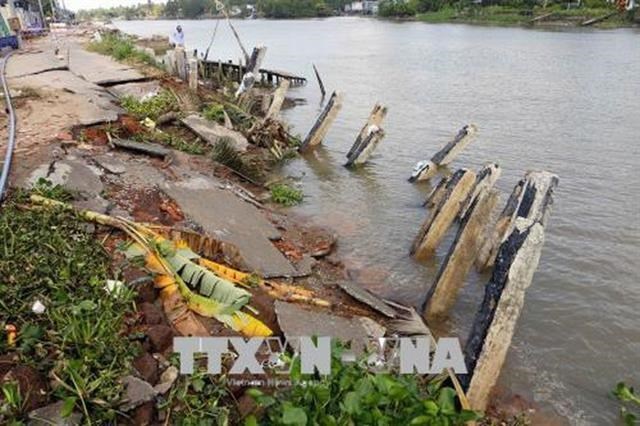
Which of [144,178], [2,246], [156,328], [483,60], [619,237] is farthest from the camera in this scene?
[483,60]

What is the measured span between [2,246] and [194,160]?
210 inches

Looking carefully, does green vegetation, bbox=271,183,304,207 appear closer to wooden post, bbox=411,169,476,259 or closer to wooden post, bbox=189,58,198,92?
wooden post, bbox=411,169,476,259

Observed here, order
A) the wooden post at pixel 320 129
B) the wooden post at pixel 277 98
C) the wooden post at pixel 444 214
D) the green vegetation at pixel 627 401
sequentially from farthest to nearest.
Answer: the wooden post at pixel 277 98
the wooden post at pixel 320 129
the wooden post at pixel 444 214
the green vegetation at pixel 627 401

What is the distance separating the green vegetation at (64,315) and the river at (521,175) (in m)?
3.83

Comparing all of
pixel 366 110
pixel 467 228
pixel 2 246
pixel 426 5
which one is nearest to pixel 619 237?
pixel 467 228

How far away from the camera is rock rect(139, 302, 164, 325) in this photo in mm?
4031

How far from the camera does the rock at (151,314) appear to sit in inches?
159

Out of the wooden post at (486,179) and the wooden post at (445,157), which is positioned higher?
the wooden post at (486,179)

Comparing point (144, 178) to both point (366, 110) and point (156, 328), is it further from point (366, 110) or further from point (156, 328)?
point (366, 110)

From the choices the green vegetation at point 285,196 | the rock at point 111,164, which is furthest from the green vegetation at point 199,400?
the green vegetation at point 285,196

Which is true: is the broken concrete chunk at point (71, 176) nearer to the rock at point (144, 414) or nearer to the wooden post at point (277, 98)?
the rock at point (144, 414)

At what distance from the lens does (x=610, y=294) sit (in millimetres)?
6945

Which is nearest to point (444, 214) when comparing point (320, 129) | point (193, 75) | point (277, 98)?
point (320, 129)

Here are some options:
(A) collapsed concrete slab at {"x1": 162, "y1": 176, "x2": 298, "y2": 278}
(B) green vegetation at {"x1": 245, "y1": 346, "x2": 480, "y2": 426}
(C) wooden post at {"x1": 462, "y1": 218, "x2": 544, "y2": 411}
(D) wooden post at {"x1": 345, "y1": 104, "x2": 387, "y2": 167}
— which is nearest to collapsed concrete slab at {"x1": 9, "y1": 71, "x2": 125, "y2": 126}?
(A) collapsed concrete slab at {"x1": 162, "y1": 176, "x2": 298, "y2": 278}
